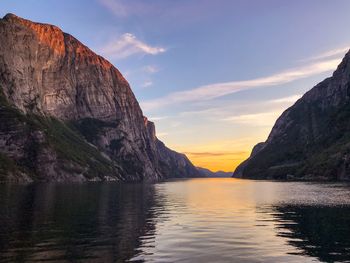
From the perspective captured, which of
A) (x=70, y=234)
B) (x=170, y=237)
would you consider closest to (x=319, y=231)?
(x=170, y=237)

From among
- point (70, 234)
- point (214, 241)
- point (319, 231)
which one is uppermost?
point (70, 234)

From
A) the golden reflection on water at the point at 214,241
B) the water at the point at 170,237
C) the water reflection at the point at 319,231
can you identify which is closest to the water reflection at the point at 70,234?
the water at the point at 170,237

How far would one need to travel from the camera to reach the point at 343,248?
38.5 m

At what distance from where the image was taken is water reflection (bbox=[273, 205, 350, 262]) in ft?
122

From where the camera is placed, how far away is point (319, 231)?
4941 centimetres

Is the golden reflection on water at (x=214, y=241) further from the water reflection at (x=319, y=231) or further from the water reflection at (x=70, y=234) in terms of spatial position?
the water reflection at (x=70, y=234)

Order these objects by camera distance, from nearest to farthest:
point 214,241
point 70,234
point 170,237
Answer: point 214,241 < point 70,234 < point 170,237

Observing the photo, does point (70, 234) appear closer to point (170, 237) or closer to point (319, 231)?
point (170, 237)

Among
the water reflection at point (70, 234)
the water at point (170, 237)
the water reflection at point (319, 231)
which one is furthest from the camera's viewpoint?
the water reflection at point (319, 231)

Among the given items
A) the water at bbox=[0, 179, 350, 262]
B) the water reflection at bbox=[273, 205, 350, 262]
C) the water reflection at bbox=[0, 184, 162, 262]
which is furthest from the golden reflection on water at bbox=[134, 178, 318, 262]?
the water reflection at bbox=[0, 184, 162, 262]

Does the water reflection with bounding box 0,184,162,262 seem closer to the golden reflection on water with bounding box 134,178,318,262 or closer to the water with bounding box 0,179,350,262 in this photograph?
the water with bounding box 0,179,350,262

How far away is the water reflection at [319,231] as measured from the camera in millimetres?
37103

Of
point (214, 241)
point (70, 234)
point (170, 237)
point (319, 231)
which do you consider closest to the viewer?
point (214, 241)

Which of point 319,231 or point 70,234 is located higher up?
point 70,234
